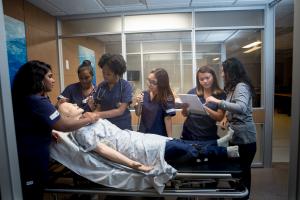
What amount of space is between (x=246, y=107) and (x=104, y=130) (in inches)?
40.0

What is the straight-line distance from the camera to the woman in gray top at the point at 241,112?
1.60 metres

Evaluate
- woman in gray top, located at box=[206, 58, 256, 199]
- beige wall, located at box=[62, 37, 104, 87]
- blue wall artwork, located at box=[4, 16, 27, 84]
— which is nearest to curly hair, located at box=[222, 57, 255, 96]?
woman in gray top, located at box=[206, 58, 256, 199]

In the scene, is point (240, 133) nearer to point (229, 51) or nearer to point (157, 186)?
point (157, 186)

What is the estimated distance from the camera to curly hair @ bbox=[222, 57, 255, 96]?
5.38 feet

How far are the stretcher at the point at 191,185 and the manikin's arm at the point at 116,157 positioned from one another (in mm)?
137

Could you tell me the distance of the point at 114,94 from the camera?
1929mm

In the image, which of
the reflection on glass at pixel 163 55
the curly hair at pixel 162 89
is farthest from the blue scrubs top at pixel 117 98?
the reflection on glass at pixel 163 55

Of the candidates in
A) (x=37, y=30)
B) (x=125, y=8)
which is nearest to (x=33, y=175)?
(x=37, y=30)

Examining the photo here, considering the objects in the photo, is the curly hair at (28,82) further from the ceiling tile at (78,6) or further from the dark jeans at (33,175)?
the ceiling tile at (78,6)

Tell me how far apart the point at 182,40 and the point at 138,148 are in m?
1.97

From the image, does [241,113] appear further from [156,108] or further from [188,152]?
[156,108]

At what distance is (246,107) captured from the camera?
5.18ft

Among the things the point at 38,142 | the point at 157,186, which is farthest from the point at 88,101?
the point at 157,186

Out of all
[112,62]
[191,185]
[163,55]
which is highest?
[163,55]
